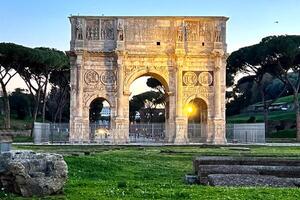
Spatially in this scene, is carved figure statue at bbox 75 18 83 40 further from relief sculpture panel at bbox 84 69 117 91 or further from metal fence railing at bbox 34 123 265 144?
metal fence railing at bbox 34 123 265 144

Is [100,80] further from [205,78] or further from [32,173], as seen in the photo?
[32,173]

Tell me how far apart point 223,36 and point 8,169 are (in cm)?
3655

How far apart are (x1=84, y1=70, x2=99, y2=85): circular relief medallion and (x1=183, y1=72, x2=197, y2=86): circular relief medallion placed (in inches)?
278

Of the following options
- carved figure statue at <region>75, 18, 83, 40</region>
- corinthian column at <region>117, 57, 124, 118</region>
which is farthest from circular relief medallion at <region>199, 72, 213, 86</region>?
carved figure statue at <region>75, 18, 83, 40</region>

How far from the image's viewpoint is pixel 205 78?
44.6 meters

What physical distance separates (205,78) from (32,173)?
117 ft

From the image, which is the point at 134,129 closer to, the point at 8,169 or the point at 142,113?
the point at 8,169

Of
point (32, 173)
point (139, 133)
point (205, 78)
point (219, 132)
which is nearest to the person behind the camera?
point (32, 173)

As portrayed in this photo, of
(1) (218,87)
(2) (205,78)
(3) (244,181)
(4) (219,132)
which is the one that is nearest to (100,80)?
(2) (205,78)

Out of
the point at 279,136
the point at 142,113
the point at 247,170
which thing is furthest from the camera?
the point at 142,113

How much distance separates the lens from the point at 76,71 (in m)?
43.9

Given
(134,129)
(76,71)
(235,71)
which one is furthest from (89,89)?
(235,71)

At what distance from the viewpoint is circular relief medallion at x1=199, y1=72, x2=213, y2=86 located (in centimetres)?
4456

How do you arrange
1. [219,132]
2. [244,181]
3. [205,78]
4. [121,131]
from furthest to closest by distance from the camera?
[205,78] < [219,132] < [121,131] < [244,181]
